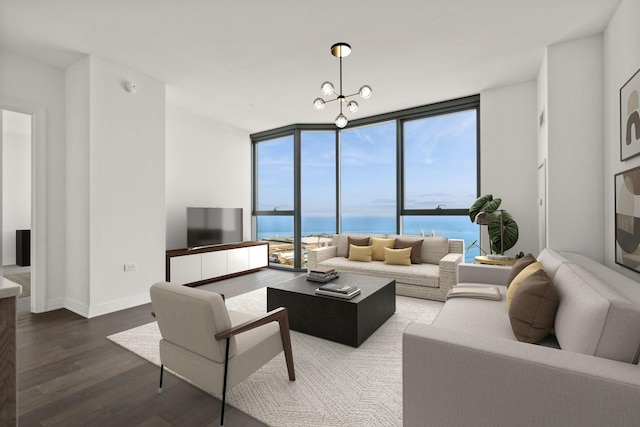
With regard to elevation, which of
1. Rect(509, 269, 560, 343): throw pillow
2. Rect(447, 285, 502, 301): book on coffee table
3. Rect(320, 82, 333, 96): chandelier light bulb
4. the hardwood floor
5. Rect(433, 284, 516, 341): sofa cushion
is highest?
Rect(320, 82, 333, 96): chandelier light bulb

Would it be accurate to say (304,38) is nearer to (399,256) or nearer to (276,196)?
(399,256)

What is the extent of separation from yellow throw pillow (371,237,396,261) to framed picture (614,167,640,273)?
100 inches

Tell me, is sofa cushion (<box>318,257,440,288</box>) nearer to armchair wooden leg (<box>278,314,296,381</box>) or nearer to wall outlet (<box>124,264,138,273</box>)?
armchair wooden leg (<box>278,314,296,381</box>)

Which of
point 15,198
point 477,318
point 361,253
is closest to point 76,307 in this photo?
point 361,253

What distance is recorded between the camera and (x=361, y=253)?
14.9ft

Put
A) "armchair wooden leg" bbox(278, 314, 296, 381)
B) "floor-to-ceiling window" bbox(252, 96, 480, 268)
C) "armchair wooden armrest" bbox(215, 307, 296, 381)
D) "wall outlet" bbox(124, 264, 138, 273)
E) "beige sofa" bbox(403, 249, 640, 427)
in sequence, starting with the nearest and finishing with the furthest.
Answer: "beige sofa" bbox(403, 249, 640, 427)
"armchair wooden armrest" bbox(215, 307, 296, 381)
"armchair wooden leg" bbox(278, 314, 296, 381)
"wall outlet" bbox(124, 264, 138, 273)
"floor-to-ceiling window" bbox(252, 96, 480, 268)

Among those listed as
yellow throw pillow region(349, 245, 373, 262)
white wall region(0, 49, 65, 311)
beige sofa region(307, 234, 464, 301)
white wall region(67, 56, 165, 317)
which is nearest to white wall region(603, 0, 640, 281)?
beige sofa region(307, 234, 464, 301)

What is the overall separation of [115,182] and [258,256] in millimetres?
2821

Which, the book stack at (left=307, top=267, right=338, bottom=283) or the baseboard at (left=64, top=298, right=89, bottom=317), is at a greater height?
the book stack at (left=307, top=267, right=338, bottom=283)

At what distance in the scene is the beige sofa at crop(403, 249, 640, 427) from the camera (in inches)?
40.5

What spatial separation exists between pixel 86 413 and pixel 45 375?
28.0 inches

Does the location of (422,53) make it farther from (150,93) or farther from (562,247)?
(150,93)

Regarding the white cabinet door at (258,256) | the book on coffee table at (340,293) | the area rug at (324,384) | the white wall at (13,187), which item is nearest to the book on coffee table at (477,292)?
the area rug at (324,384)

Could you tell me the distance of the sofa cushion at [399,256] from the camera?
417 centimetres
